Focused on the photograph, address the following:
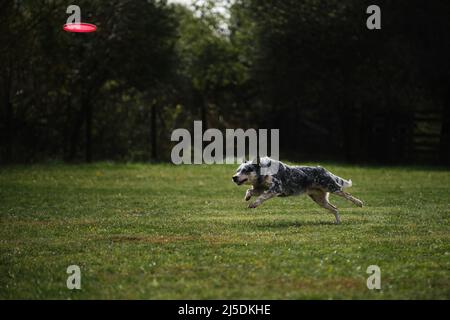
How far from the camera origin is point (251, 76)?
35.7 m

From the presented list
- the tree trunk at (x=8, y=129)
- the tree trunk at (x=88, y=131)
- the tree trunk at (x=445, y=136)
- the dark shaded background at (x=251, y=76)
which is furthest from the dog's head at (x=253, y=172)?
the tree trunk at (x=445, y=136)

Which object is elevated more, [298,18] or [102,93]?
[298,18]

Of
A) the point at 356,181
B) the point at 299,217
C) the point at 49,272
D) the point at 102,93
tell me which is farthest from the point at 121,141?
the point at 49,272

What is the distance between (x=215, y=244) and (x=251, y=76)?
25.5m

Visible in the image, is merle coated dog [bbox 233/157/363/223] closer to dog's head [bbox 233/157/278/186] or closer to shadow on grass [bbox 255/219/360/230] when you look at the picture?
dog's head [bbox 233/157/278/186]

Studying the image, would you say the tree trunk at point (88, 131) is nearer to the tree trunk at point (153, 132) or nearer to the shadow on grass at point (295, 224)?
the tree trunk at point (153, 132)

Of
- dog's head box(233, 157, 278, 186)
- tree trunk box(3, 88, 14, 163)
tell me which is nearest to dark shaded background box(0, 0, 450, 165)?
tree trunk box(3, 88, 14, 163)

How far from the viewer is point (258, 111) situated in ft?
132

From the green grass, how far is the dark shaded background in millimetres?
9993

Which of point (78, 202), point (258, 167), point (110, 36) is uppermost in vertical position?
point (110, 36)

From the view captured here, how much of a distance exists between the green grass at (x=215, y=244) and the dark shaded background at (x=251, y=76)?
32.8ft

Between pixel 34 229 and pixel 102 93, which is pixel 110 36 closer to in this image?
pixel 102 93

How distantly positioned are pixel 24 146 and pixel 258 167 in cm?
1821

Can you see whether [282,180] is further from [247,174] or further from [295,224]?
[295,224]
